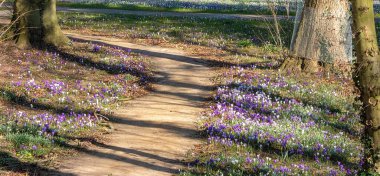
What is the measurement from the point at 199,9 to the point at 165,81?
18776mm

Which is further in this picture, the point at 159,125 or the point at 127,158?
the point at 159,125

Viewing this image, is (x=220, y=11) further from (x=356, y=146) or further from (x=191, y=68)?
(x=356, y=146)

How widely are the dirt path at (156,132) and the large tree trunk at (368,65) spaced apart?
8.66ft

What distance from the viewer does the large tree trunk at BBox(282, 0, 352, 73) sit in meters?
15.0

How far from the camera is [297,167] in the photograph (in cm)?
808

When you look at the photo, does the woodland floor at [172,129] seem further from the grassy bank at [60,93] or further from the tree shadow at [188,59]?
the grassy bank at [60,93]

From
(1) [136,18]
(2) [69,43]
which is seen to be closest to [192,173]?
(2) [69,43]

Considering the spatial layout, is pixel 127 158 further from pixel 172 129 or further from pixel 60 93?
pixel 60 93

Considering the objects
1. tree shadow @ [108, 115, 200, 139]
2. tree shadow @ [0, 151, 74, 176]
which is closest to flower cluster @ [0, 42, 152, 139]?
tree shadow @ [108, 115, 200, 139]

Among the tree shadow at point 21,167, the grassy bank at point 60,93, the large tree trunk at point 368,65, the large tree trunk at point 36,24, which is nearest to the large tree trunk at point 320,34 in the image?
the grassy bank at point 60,93

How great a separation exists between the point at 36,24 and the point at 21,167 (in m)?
9.71

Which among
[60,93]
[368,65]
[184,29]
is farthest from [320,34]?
[184,29]

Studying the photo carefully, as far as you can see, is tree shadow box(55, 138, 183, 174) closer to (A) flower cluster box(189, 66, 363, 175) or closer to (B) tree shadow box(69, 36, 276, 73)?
(A) flower cluster box(189, 66, 363, 175)

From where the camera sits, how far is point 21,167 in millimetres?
7918
